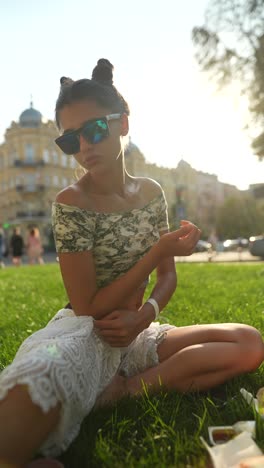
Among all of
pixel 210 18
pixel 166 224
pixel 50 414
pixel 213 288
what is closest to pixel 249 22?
pixel 210 18

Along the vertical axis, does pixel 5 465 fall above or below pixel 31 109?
below

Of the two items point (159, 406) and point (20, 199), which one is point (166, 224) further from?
point (20, 199)

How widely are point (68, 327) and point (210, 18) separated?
22.9 m

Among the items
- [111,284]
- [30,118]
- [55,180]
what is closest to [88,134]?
[111,284]

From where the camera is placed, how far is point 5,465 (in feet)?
5.56

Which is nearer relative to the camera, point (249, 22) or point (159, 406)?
point (159, 406)

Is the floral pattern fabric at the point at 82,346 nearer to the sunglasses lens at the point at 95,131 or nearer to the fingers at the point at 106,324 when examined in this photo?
the fingers at the point at 106,324

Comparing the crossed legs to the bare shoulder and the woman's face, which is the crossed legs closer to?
the bare shoulder

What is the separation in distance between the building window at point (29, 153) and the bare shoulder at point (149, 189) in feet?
198

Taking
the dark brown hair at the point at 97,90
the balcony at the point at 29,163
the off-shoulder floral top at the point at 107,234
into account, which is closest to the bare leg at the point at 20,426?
the off-shoulder floral top at the point at 107,234

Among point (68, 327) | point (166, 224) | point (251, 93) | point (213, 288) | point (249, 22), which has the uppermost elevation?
point (249, 22)

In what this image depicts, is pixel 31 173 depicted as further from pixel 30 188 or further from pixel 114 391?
pixel 114 391

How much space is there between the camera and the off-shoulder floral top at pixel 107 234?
2.28 metres

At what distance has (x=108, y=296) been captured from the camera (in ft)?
7.50
